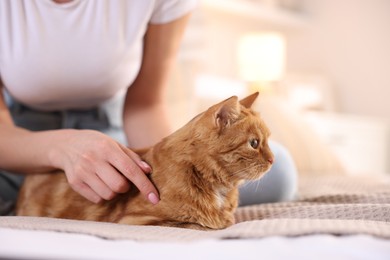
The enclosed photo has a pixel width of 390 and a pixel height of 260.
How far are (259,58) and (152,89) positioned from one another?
1770mm

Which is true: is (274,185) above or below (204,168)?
below

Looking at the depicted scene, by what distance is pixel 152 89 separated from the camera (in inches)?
44.1

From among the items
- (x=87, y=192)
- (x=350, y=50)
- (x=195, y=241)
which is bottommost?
(x=350, y=50)

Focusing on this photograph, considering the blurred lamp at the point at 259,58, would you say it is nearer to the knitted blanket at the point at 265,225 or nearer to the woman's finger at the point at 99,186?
the knitted blanket at the point at 265,225

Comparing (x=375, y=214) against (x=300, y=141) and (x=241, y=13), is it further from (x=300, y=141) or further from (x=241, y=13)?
(x=241, y=13)

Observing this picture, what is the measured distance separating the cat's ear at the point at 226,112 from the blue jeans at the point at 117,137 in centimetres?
18

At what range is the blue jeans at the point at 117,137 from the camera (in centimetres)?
98

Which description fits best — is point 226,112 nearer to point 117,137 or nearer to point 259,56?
point 117,137

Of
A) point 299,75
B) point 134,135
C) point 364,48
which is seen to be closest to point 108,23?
point 134,135

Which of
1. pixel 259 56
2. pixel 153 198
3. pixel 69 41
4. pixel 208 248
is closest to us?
pixel 208 248

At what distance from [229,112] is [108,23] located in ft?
1.22

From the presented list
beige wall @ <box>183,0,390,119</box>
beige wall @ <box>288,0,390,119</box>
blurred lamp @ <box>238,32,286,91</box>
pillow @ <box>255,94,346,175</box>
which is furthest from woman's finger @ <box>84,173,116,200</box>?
beige wall @ <box>288,0,390,119</box>

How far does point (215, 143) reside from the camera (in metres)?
0.69

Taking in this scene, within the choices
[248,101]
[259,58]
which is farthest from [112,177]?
[259,58]
